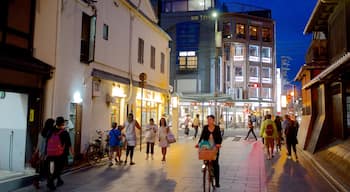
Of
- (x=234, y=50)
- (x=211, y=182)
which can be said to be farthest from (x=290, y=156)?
(x=234, y=50)

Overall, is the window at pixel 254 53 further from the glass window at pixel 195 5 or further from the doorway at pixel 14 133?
the doorway at pixel 14 133

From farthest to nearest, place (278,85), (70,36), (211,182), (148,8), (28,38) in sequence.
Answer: (278,85) < (148,8) < (70,36) < (28,38) < (211,182)

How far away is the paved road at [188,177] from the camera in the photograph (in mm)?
8771

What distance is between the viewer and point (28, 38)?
994cm

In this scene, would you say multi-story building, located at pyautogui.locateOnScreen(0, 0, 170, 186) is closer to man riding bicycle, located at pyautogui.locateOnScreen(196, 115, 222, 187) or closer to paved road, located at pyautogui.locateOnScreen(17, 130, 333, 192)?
paved road, located at pyautogui.locateOnScreen(17, 130, 333, 192)

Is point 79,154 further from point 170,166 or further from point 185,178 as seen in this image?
point 185,178

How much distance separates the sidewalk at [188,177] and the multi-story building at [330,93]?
3.37 ft

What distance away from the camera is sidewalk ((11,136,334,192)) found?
346 inches

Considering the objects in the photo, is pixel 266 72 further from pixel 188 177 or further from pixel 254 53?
pixel 188 177

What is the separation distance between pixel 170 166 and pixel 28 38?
648cm

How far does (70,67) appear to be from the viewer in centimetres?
1156

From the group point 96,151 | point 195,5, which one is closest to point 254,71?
point 195,5

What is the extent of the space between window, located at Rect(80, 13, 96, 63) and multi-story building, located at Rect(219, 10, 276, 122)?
35.1 meters

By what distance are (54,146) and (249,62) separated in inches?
1741
